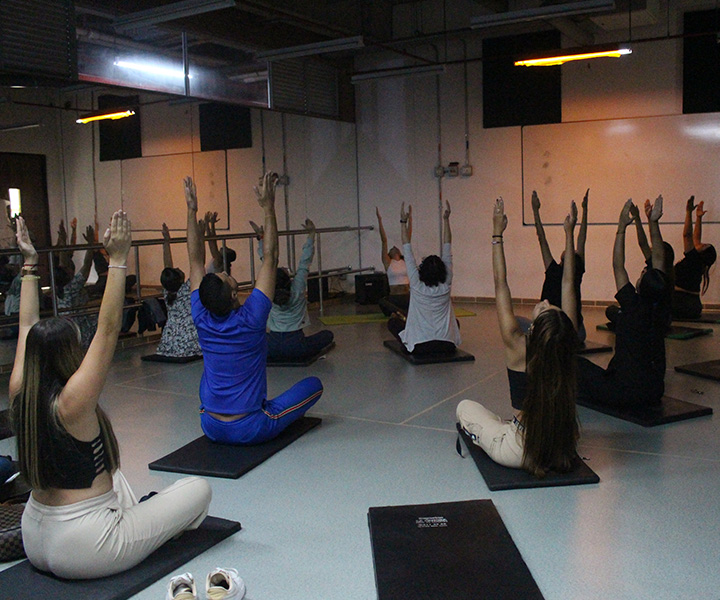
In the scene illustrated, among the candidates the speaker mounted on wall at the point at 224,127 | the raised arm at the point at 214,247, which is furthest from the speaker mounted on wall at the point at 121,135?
the raised arm at the point at 214,247

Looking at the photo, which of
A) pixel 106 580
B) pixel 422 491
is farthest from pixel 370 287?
pixel 106 580

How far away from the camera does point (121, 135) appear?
8.53m

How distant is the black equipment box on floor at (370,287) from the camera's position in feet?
34.1

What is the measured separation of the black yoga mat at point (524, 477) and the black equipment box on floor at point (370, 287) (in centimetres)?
667

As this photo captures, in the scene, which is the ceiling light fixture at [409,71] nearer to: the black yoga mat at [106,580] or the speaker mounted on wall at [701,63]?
the speaker mounted on wall at [701,63]

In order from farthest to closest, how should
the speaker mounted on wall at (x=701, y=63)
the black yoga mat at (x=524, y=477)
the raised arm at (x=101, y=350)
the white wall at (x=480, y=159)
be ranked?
the white wall at (x=480, y=159), the speaker mounted on wall at (x=701, y=63), the black yoga mat at (x=524, y=477), the raised arm at (x=101, y=350)

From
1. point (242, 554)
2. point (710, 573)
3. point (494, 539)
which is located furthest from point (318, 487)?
point (710, 573)

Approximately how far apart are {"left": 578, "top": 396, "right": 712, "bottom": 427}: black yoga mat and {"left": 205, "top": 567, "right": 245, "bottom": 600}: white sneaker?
2.89 meters

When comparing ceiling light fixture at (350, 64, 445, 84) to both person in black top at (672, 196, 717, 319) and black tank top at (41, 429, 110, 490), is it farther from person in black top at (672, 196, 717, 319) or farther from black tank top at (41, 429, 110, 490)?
black tank top at (41, 429, 110, 490)

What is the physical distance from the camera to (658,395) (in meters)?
4.73

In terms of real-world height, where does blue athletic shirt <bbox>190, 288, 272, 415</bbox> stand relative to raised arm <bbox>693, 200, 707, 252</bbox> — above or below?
below

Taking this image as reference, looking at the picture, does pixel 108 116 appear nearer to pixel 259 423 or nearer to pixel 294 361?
pixel 294 361

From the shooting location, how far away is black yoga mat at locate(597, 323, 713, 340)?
7.34m

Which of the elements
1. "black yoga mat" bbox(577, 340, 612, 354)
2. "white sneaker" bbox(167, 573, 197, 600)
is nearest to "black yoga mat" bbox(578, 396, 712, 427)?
"black yoga mat" bbox(577, 340, 612, 354)
